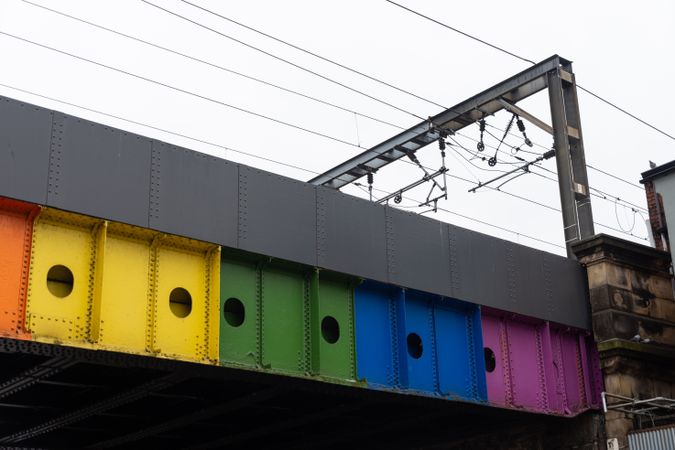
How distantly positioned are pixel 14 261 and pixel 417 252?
359 inches

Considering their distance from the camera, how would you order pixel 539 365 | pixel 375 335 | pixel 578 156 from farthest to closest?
pixel 578 156, pixel 539 365, pixel 375 335

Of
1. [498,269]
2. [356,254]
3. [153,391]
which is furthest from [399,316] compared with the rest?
[153,391]

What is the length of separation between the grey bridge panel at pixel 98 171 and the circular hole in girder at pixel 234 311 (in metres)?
2.35

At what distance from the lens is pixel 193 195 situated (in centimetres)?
1727

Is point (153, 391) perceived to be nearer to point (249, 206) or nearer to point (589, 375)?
point (249, 206)

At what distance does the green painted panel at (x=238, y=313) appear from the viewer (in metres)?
17.2

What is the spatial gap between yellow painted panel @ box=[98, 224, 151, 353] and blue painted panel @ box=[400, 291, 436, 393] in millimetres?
6279

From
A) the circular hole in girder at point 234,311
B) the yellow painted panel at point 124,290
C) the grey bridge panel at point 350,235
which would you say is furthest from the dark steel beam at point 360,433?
the yellow painted panel at point 124,290

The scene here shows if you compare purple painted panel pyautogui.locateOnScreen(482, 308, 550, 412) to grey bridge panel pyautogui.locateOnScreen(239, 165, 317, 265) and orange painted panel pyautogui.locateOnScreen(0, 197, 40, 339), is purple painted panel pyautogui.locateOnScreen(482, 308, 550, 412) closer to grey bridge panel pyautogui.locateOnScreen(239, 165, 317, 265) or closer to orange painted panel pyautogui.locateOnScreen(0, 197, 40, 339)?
grey bridge panel pyautogui.locateOnScreen(239, 165, 317, 265)

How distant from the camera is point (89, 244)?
1588cm

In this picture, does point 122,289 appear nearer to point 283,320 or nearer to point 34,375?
point 34,375

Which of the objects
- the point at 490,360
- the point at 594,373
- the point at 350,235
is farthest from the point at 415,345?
the point at 594,373

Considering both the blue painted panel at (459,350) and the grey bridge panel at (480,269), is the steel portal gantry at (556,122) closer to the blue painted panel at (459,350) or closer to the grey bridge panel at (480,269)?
the grey bridge panel at (480,269)

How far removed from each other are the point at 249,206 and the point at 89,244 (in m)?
3.37
